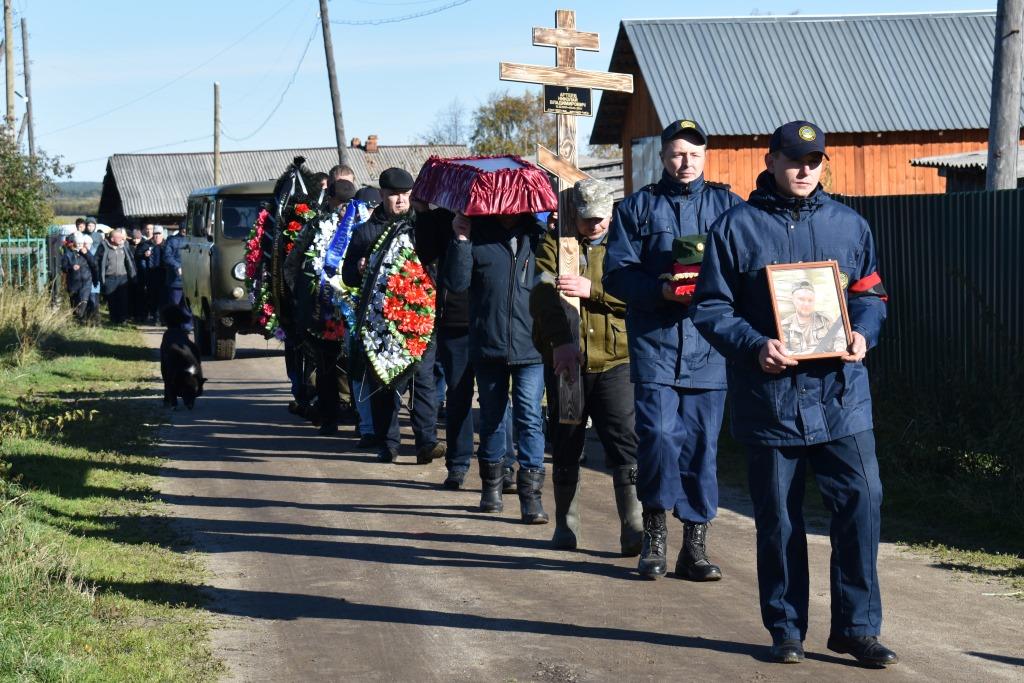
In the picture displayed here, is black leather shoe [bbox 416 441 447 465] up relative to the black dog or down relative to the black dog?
down

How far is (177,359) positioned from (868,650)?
33.4 feet

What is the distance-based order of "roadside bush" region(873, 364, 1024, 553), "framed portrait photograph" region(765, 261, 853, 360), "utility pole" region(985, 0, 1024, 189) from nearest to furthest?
"framed portrait photograph" region(765, 261, 853, 360)
"roadside bush" region(873, 364, 1024, 553)
"utility pole" region(985, 0, 1024, 189)

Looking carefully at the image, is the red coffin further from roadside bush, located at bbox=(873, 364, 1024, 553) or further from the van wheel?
the van wheel

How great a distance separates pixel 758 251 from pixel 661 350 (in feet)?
4.67

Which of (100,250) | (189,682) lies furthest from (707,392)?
(100,250)

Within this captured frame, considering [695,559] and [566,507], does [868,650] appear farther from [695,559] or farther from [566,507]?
[566,507]

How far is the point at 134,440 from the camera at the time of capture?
1223 cm

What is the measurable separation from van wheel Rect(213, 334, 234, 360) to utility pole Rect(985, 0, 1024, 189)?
1316cm

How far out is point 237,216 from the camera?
67.9 ft

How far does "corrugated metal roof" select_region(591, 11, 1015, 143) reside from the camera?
31906 millimetres

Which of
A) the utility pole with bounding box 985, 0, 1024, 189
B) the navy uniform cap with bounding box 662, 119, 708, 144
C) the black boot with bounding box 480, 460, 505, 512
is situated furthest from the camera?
the utility pole with bounding box 985, 0, 1024, 189

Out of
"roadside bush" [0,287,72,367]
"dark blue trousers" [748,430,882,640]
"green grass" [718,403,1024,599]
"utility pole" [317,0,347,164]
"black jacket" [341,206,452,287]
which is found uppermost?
"utility pole" [317,0,347,164]

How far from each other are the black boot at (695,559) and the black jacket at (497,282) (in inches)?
71.6

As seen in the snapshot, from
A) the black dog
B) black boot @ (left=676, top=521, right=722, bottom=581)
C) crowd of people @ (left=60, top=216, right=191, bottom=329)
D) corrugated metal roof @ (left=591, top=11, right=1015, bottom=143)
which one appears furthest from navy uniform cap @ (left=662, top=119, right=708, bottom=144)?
corrugated metal roof @ (left=591, top=11, right=1015, bottom=143)
